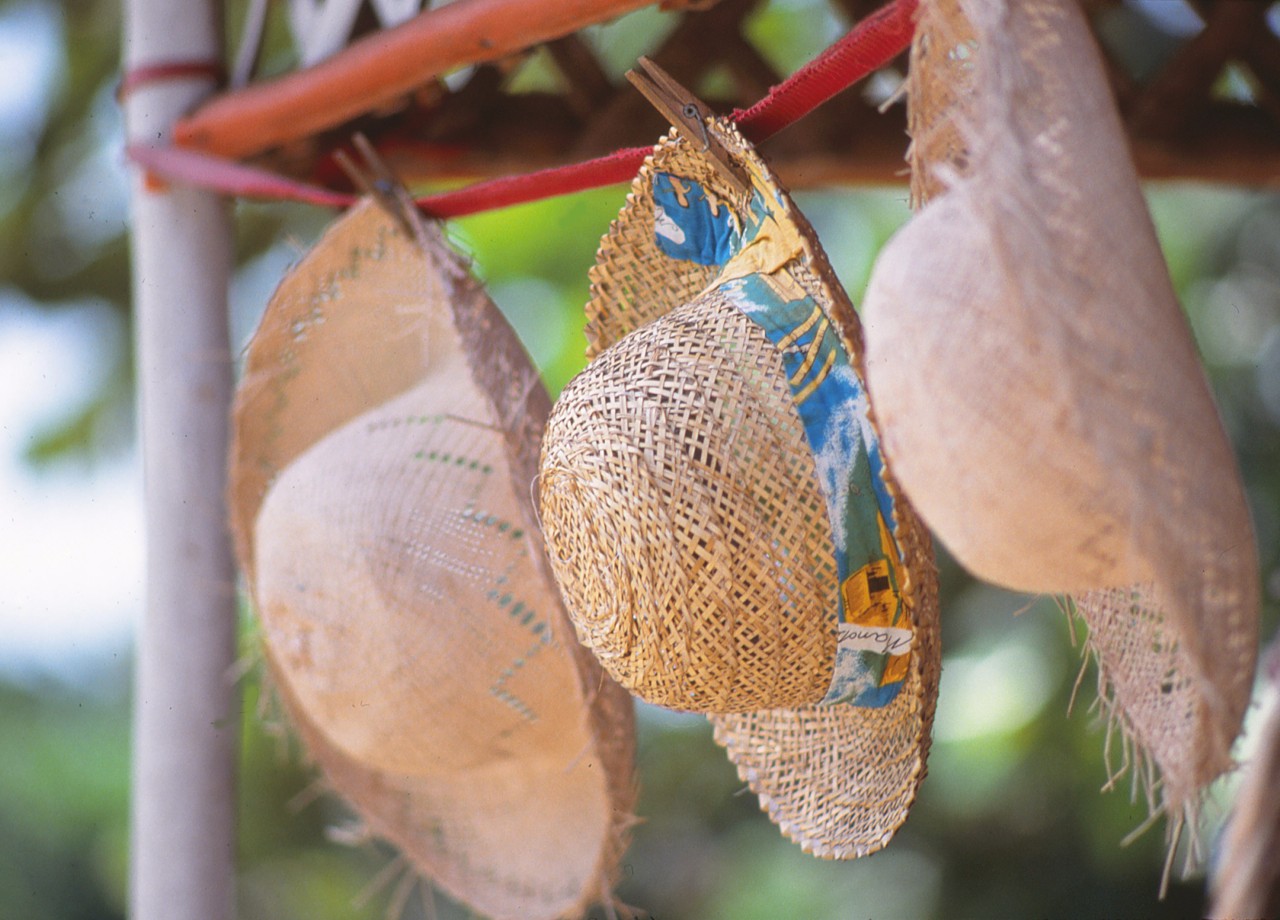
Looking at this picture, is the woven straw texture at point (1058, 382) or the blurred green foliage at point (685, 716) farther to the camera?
the blurred green foliage at point (685, 716)

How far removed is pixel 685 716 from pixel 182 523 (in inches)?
86.5

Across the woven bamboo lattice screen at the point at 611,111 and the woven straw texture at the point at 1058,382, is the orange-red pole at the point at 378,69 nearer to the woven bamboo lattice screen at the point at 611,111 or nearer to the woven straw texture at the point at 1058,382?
the woven bamboo lattice screen at the point at 611,111

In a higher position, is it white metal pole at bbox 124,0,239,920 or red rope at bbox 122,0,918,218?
red rope at bbox 122,0,918,218

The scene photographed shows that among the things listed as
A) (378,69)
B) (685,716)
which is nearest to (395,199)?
(378,69)

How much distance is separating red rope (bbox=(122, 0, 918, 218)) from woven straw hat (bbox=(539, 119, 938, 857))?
0.23ft

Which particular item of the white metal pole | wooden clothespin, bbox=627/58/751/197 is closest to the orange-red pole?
the white metal pole

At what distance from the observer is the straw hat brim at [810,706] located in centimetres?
101

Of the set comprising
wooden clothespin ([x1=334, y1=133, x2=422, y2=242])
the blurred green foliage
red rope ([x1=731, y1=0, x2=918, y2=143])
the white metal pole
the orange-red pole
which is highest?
the orange-red pole

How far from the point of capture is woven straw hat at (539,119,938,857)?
3.31ft

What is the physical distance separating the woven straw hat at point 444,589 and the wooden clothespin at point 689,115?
14.6 inches

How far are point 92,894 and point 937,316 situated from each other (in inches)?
165

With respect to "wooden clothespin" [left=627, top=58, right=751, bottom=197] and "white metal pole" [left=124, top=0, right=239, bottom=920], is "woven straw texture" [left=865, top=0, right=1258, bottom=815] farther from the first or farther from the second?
"white metal pole" [left=124, top=0, right=239, bottom=920]

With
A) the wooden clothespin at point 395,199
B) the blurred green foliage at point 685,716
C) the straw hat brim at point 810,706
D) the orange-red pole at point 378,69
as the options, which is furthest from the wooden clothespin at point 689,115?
the blurred green foliage at point 685,716

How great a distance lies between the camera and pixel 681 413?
1013 mm
